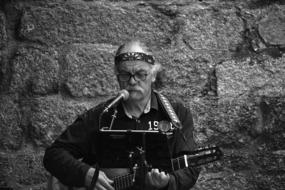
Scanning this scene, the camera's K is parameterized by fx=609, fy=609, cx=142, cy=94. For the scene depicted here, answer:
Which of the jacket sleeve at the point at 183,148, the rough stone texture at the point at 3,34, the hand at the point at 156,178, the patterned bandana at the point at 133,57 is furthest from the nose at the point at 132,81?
the rough stone texture at the point at 3,34

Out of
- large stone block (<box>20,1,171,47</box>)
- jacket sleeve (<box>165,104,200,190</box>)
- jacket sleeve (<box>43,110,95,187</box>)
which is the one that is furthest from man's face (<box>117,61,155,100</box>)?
large stone block (<box>20,1,171,47</box>)

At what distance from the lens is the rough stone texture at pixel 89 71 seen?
185 inches

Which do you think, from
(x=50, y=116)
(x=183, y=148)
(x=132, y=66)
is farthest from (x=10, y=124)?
(x=183, y=148)

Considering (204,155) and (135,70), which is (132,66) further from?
(204,155)

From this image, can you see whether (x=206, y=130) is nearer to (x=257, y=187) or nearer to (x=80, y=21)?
(x=257, y=187)

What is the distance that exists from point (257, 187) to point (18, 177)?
1.83m

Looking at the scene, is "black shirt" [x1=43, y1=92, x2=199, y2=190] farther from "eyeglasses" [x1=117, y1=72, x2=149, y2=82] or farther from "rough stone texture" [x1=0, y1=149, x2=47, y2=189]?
"rough stone texture" [x1=0, y1=149, x2=47, y2=189]

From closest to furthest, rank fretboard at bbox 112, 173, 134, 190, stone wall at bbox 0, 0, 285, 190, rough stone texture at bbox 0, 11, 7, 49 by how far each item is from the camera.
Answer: fretboard at bbox 112, 173, 134, 190 < stone wall at bbox 0, 0, 285, 190 < rough stone texture at bbox 0, 11, 7, 49

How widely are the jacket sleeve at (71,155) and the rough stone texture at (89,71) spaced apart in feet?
2.56

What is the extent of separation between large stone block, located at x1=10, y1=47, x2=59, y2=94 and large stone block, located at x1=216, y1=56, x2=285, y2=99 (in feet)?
4.26

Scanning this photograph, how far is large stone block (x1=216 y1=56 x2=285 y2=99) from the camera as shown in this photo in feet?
15.2

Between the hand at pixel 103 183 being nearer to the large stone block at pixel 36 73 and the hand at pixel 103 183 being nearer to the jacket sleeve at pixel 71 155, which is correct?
the jacket sleeve at pixel 71 155

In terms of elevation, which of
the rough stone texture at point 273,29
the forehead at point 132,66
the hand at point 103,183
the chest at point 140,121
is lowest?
the hand at point 103,183

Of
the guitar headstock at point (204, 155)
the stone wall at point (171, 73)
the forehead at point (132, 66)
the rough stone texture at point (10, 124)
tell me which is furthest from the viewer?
the rough stone texture at point (10, 124)
